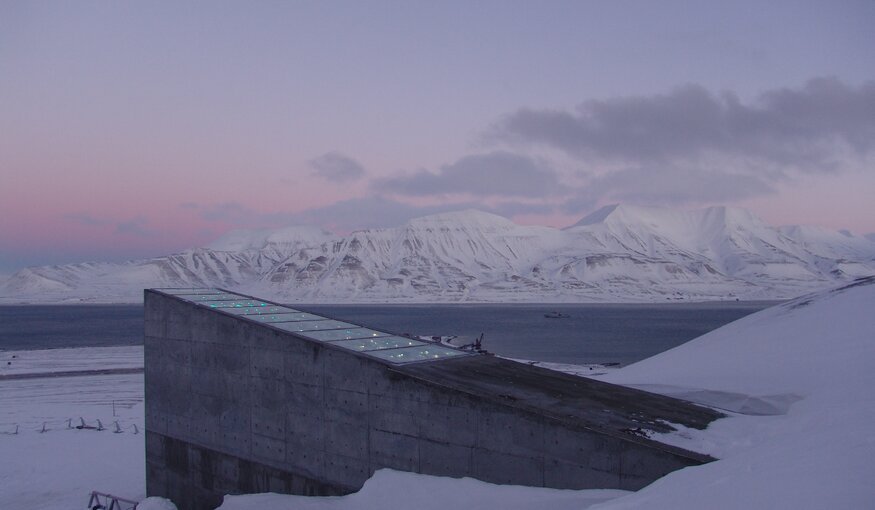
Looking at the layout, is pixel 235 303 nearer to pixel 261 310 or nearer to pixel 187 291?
pixel 261 310

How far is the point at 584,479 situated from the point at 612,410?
3.11 meters

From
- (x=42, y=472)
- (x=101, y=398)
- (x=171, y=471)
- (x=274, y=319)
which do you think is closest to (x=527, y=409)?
(x=274, y=319)

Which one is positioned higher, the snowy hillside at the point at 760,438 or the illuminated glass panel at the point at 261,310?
the illuminated glass panel at the point at 261,310

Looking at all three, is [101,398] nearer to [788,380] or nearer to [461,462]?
[461,462]

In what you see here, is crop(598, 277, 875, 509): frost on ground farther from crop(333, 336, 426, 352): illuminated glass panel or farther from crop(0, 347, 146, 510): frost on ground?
crop(0, 347, 146, 510): frost on ground

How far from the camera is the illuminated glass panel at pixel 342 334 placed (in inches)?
746

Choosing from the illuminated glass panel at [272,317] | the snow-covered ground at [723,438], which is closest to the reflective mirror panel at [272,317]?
the illuminated glass panel at [272,317]

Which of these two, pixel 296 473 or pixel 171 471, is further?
pixel 171 471

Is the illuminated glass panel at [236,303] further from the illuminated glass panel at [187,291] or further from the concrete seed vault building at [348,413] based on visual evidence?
the illuminated glass panel at [187,291]

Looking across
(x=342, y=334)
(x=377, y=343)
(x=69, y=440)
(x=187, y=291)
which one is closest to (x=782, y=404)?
(x=377, y=343)

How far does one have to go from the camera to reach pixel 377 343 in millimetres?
19453

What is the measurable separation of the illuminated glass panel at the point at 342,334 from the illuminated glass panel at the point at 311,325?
0.40 meters

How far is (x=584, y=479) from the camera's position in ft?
44.5

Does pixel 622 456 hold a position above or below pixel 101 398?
above
